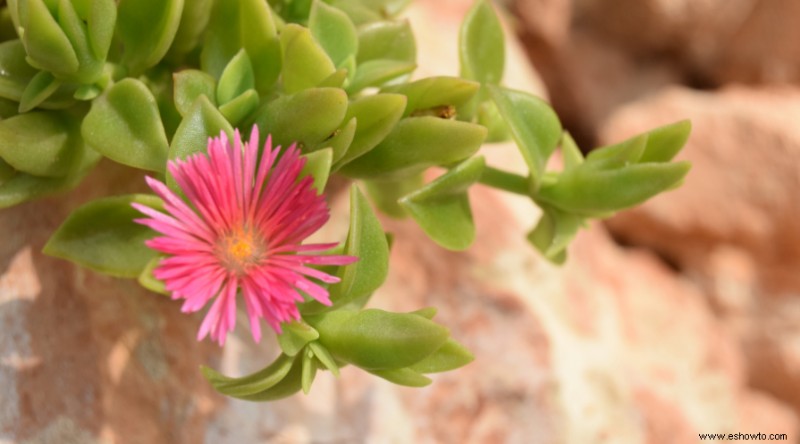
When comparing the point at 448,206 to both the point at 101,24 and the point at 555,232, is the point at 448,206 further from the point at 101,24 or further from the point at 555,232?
the point at 101,24

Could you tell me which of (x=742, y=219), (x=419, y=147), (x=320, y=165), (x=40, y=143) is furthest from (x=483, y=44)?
(x=742, y=219)

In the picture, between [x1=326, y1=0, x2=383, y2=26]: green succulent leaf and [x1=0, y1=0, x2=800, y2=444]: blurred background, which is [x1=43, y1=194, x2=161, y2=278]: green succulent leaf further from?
[x1=326, y1=0, x2=383, y2=26]: green succulent leaf

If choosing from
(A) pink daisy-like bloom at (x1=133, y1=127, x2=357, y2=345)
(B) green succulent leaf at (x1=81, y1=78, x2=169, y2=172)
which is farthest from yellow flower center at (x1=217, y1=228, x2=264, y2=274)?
(B) green succulent leaf at (x1=81, y1=78, x2=169, y2=172)

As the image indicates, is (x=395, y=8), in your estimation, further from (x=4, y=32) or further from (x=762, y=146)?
(x=762, y=146)

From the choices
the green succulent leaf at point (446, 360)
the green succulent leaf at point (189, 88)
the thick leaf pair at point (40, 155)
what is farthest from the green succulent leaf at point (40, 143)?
the green succulent leaf at point (446, 360)

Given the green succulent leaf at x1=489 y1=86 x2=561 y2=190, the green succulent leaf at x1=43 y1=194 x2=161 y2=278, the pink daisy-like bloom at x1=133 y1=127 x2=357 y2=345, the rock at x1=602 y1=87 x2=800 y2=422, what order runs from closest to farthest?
the pink daisy-like bloom at x1=133 y1=127 x2=357 y2=345, the green succulent leaf at x1=43 y1=194 x2=161 y2=278, the green succulent leaf at x1=489 y1=86 x2=561 y2=190, the rock at x1=602 y1=87 x2=800 y2=422

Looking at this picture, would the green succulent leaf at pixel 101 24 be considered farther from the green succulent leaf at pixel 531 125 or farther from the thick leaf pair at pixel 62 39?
the green succulent leaf at pixel 531 125
